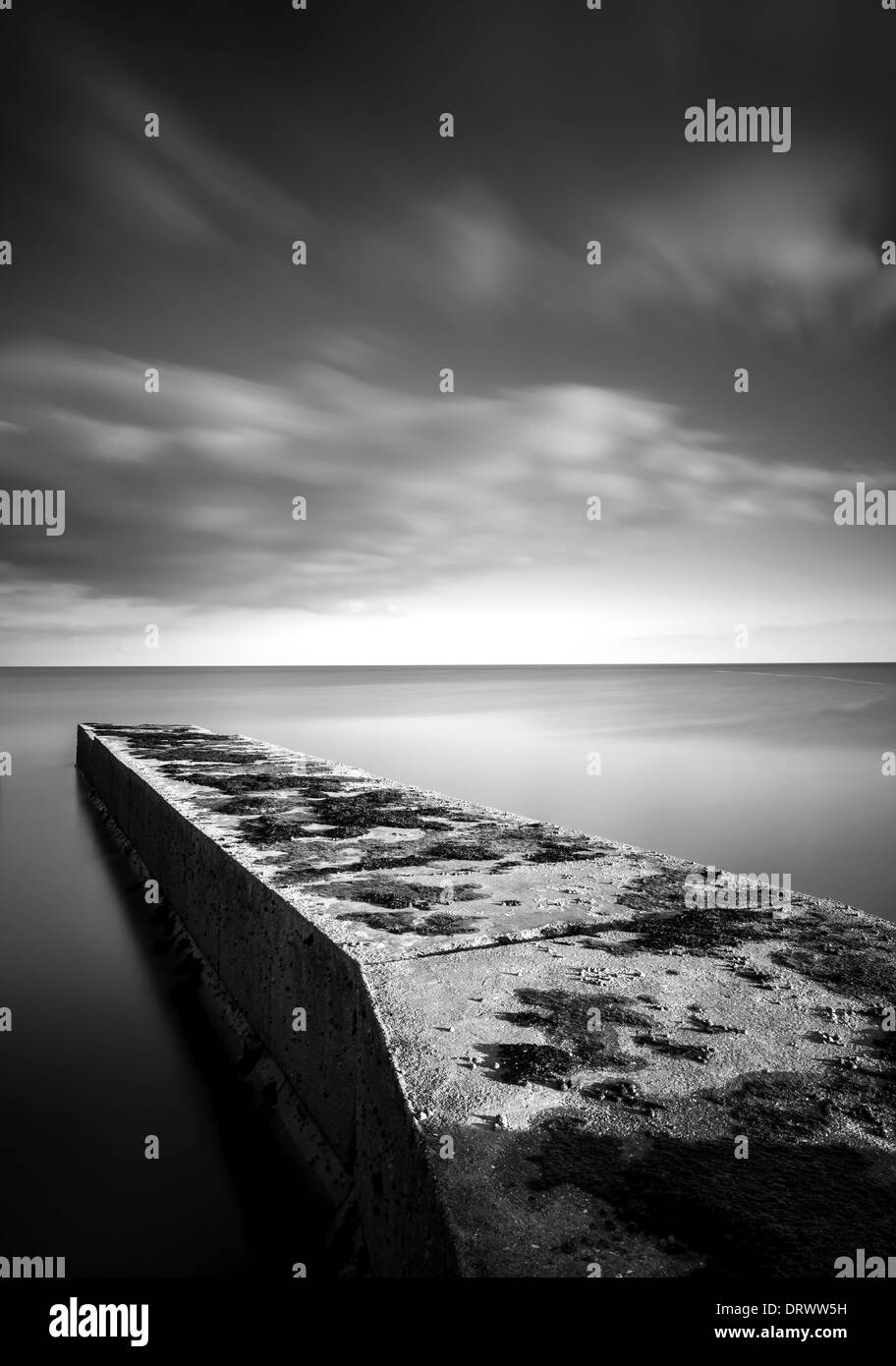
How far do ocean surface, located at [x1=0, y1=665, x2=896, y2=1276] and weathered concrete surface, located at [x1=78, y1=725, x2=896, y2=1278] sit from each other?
0.34 m

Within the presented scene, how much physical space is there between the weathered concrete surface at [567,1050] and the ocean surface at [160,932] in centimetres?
34

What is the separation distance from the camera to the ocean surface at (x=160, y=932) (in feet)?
7.05

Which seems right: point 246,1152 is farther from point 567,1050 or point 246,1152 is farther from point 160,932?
point 160,932

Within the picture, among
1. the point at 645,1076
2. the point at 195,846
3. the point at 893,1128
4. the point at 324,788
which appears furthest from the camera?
the point at 324,788

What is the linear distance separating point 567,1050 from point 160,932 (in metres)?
3.20

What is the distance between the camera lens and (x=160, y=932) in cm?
420

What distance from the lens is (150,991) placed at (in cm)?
360

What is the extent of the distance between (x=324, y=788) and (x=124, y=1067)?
180 cm

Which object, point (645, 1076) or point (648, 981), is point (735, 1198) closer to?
point (645, 1076)

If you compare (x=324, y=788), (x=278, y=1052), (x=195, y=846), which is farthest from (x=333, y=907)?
(x=324, y=788)

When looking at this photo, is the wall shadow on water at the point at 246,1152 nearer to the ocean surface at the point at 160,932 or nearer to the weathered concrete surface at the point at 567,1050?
the ocean surface at the point at 160,932

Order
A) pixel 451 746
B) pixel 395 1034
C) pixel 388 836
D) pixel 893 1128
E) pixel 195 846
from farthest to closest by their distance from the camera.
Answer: pixel 451 746
pixel 195 846
pixel 388 836
pixel 395 1034
pixel 893 1128

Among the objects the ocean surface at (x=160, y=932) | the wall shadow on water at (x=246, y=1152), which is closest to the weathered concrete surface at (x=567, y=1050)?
the wall shadow on water at (x=246, y=1152)

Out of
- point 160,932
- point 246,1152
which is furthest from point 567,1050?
point 160,932
